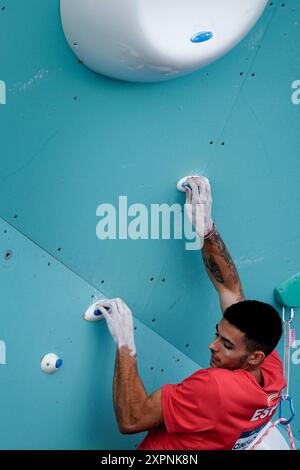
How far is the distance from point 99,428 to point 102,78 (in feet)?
2.96

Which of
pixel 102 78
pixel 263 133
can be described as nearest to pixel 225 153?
pixel 263 133

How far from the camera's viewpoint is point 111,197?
1738 millimetres

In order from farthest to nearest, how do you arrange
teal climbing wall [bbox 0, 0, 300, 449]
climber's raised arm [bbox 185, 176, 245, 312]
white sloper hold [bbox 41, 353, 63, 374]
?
climber's raised arm [bbox 185, 176, 245, 312], white sloper hold [bbox 41, 353, 63, 374], teal climbing wall [bbox 0, 0, 300, 449]

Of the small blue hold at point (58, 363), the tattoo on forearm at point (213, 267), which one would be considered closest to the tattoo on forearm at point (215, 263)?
the tattoo on forearm at point (213, 267)

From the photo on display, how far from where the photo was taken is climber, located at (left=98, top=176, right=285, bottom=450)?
167 cm

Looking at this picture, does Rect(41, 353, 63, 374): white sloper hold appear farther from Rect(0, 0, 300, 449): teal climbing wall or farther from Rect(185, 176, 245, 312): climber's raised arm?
Rect(185, 176, 245, 312): climber's raised arm

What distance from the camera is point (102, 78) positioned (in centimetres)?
163

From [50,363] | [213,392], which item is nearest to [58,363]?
[50,363]

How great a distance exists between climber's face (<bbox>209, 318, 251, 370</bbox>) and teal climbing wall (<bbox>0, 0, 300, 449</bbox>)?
0.23m

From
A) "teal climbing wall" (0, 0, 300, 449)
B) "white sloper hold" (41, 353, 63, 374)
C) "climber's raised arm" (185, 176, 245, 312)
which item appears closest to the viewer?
"teal climbing wall" (0, 0, 300, 449)

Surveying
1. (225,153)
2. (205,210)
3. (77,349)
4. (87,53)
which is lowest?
(77,349)

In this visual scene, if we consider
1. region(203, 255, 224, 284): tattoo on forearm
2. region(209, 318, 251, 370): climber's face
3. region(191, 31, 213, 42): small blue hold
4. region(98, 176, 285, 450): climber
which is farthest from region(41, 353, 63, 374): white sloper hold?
region(191, 31, 213, 42): small blue hold

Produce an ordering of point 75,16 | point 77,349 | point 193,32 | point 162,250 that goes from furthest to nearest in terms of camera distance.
→ point 162,250
point 77,349
point 193,32
point 75,16
